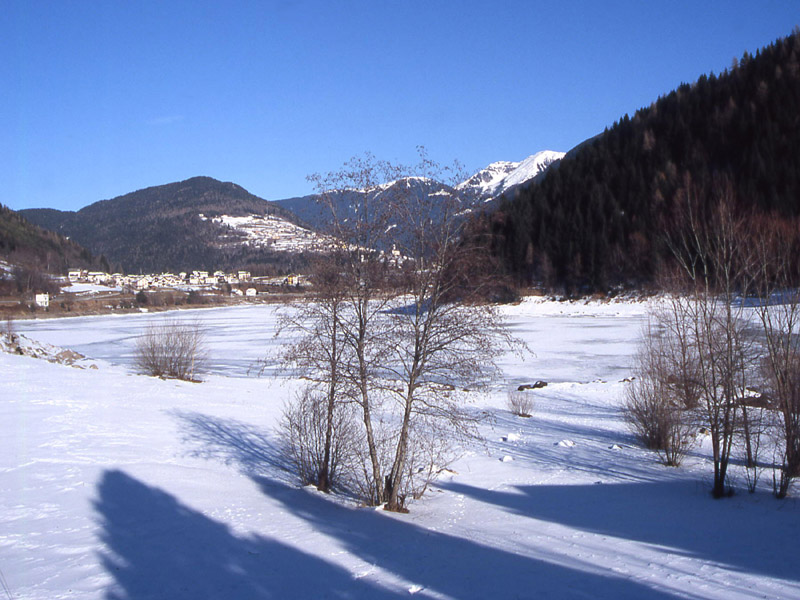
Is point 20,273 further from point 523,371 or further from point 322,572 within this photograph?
point 322,572

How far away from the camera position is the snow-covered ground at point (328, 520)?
6191 millimetres

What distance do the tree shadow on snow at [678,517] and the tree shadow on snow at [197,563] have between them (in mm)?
4162

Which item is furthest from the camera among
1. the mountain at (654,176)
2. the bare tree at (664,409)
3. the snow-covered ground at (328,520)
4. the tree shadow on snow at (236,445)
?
the mountain at (654,176)

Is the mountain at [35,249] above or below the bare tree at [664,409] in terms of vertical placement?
above

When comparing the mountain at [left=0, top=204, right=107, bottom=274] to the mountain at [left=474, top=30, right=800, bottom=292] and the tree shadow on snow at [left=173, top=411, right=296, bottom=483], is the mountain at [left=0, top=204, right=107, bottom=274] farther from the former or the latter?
the tree shadow on snow at [left=173, top=411, right=296, bottom=483]

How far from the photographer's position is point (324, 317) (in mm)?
10188

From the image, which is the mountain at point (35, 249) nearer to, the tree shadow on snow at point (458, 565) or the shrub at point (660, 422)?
the shrub at point (660, 422)

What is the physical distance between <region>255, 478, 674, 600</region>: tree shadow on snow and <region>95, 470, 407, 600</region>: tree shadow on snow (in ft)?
2.36

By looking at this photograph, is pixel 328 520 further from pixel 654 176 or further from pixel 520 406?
pixel 654 176

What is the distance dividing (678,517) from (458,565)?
173 inches

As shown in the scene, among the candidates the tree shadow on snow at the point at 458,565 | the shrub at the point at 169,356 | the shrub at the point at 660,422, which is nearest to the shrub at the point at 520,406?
the shrub at the point at 660,422

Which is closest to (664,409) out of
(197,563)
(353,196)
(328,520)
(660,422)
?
(660,422)

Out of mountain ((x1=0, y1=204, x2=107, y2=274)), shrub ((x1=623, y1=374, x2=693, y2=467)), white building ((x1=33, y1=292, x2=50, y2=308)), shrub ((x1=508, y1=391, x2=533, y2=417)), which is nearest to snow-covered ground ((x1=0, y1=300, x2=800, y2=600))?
shrub ((x1=623, y1=374, x2=693, y2=467))

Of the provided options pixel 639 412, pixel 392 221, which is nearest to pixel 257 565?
pixel 392 221
